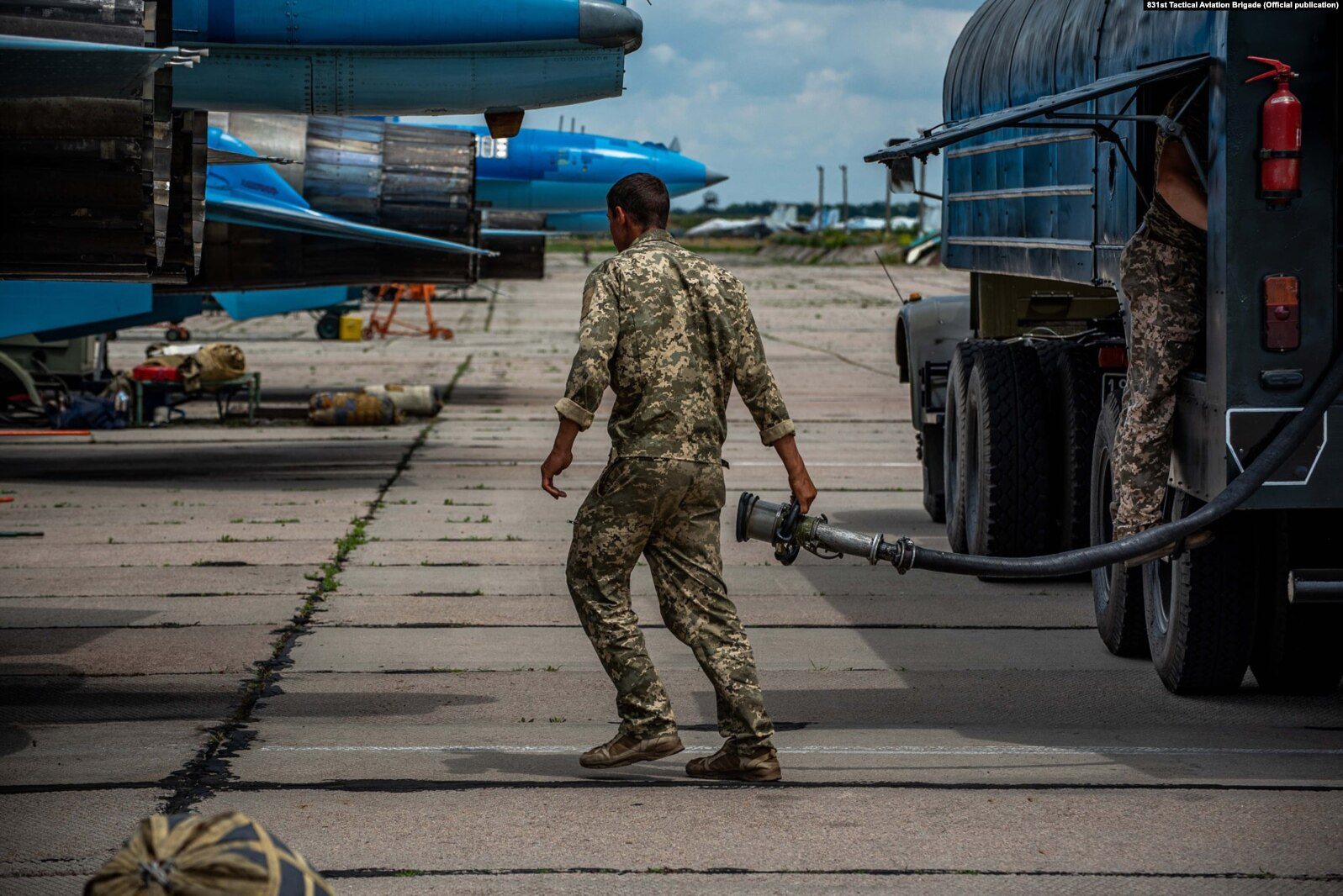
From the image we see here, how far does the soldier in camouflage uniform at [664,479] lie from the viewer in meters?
5.88

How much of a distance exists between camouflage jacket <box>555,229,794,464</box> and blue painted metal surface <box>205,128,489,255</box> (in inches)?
409

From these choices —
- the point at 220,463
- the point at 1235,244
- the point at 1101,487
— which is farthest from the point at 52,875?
the point at 220,463

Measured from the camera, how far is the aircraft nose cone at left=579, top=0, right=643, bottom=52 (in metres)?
12.9

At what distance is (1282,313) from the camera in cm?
605

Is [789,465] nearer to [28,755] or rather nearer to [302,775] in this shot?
[302,775]

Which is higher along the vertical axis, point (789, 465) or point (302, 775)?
point (789, 465)

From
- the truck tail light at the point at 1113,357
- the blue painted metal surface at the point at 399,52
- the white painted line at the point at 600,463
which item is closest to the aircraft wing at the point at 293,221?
the blue painted metal surface at the point at 399,52

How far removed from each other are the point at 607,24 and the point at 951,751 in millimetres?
8103

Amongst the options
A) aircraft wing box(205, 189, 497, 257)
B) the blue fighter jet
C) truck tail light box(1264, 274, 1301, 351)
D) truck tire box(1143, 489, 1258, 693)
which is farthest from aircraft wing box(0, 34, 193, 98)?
the blue fighter jet

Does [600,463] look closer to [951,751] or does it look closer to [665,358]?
[951,751]

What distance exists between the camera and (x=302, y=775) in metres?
6.07

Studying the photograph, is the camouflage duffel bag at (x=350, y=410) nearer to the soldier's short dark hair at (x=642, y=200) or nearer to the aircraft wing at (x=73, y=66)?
the aircraft wing at (x=73, y=66)

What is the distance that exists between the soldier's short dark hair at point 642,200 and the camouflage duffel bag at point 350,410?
14402mm

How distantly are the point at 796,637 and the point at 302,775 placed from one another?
3.38 metres
